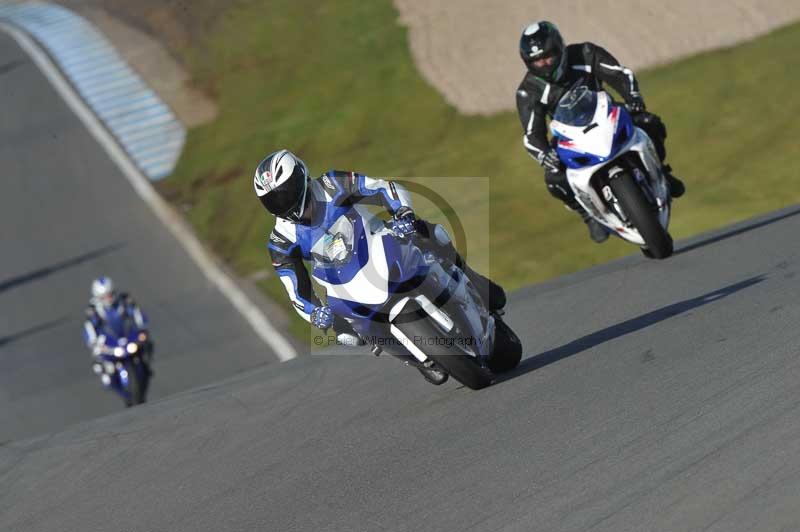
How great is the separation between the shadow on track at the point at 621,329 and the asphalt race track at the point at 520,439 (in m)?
0.03

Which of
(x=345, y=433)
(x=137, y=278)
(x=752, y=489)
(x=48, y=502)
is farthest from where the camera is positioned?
(x=137, y=278)

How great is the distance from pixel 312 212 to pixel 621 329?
2657mm

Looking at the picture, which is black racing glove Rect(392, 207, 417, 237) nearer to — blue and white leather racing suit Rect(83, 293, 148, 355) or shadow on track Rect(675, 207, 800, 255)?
shadow on track Rect(675, 207, 800, 255)

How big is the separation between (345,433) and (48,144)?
24397 millimetres

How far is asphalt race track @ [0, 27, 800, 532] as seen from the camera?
523 centimetres

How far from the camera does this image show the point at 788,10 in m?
24.1

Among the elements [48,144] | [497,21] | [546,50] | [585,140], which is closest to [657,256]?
[585,140]

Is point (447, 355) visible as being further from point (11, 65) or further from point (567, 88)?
point (11, 65)

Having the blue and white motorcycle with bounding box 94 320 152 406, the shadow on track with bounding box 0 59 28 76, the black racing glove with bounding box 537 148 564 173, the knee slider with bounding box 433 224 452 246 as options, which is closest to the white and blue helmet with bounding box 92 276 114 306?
the blue and white motorcycle with bounding box 94 320 152 406

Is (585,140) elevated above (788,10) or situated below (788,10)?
above

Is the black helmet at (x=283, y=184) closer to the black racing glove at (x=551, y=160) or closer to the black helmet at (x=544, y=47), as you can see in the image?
the black helmet at (x=544, y=47)

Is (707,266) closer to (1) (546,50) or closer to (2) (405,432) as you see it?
(1) (546,50)

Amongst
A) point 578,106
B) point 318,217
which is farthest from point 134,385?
point 318,217

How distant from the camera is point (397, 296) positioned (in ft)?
23.8
